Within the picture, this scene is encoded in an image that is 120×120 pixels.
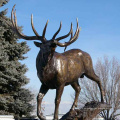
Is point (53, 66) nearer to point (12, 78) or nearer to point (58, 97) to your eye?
point (58, 97)

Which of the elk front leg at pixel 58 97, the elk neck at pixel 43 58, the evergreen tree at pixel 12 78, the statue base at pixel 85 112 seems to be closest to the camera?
the elk neck at pixel 43 58

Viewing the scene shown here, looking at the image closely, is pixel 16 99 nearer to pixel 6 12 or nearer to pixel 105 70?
pixel 6 12

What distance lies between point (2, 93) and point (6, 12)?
459 cm

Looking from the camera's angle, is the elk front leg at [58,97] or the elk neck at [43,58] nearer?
the elk neck at [43,58]

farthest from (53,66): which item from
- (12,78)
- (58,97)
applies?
(12,78)

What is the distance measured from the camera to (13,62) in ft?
42.2

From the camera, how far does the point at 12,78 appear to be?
12.2 metres

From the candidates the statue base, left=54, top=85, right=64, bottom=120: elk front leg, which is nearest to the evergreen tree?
the statue base

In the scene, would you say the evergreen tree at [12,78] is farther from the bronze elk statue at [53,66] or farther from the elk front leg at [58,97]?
the elk front leg at [58,97]

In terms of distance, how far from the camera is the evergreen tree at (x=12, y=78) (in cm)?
1211

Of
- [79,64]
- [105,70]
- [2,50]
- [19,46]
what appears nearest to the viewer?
[79,64]

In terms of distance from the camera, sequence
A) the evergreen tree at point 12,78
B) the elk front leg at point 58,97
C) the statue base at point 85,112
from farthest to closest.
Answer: the evergreen tree at point 12,78 → the statue base at point 85,112 → the elk front leg at point 58,97

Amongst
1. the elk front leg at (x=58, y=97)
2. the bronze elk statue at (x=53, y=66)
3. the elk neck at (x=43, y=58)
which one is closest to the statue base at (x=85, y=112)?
the elk front leg at (x=58, y=97)

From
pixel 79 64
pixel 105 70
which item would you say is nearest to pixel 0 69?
pixel 79 64
